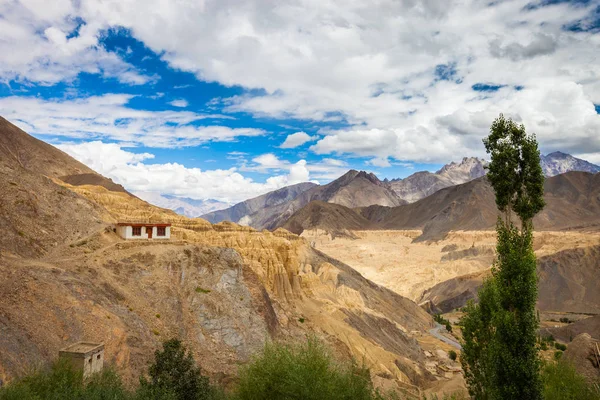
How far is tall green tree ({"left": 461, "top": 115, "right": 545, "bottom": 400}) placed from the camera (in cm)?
1783

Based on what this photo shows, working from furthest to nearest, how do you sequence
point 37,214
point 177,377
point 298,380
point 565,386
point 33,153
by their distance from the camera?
point 33,153, point 37,214, point 177,377, point 565,386, point 298,380

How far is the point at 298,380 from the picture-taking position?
1727cm

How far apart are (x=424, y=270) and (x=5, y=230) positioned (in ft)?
450

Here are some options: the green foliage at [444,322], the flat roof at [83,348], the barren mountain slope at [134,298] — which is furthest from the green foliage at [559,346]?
the flat roof at [83,348]

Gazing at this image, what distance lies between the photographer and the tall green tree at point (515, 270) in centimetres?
1783

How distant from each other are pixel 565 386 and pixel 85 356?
83.4ft

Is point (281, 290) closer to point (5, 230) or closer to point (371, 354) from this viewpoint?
point (371, 354)

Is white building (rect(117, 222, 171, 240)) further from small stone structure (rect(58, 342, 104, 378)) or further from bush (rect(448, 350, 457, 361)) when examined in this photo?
bush (rect(448, 350, 457, 361))

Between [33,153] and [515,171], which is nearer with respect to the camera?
[515,171]

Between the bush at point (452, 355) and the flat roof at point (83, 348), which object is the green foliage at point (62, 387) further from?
the bush at point (452, 355)

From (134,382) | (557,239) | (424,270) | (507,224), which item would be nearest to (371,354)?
(134,382)

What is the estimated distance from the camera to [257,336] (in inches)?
1447

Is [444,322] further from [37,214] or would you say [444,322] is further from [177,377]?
[37,214]

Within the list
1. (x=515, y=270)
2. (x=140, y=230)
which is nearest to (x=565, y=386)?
(x=515, y=270)
